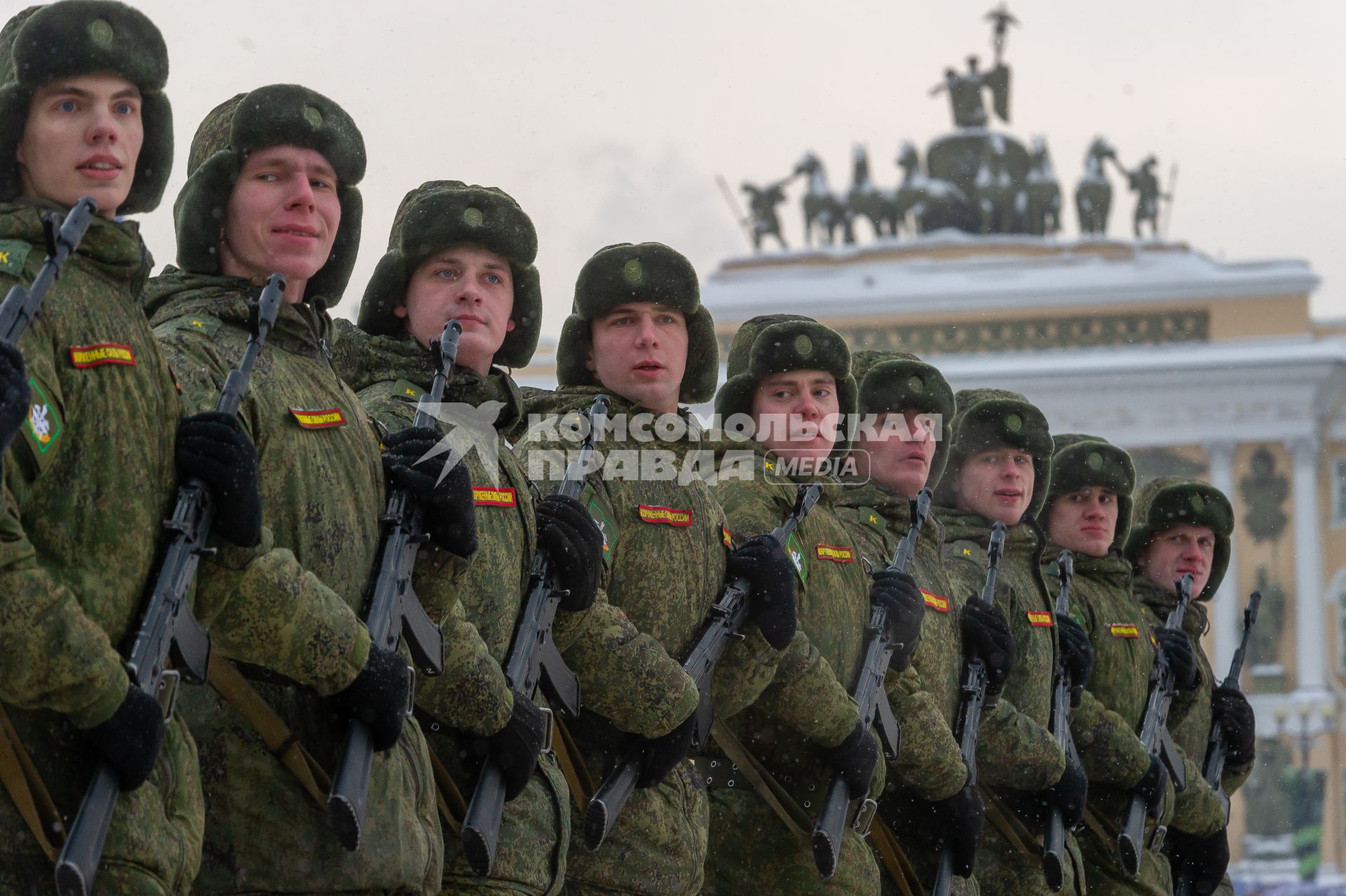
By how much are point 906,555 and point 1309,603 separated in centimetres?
3752

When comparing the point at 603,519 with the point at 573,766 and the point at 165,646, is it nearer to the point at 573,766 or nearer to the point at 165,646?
the point at 573,766

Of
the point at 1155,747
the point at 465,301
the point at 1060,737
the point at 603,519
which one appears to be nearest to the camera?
the point at 465,301

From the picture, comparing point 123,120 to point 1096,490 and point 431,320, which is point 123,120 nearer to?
point 431,320

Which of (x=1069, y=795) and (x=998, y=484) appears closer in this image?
(x=1069, y=795)

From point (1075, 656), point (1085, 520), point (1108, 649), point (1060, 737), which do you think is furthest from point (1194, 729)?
point (1060, 737)

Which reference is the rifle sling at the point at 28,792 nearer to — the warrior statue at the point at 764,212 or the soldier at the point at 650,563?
the soldier at the point at 650,563

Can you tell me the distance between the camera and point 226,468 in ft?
A: 10.4

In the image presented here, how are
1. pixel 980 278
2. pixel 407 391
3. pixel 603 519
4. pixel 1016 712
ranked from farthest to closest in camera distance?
1. pixel 980 278
2. pixel 1016 712
3. pixel 603 519
4. pixel 407 391

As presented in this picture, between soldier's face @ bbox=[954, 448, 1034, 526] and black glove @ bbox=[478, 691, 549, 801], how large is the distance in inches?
123

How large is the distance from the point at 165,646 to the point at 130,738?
180mm

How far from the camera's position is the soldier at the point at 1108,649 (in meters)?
7.34

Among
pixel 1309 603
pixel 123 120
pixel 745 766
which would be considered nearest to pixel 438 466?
pixel 123 120

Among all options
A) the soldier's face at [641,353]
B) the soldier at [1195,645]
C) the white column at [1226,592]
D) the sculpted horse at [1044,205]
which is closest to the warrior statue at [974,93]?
the sculpted horse at [1044,205]

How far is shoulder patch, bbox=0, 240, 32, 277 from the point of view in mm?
3088
